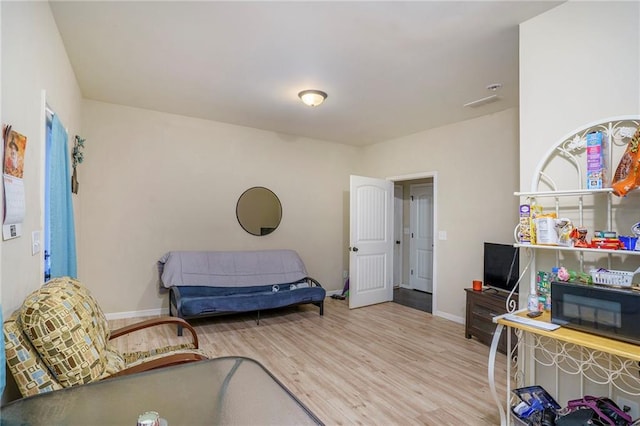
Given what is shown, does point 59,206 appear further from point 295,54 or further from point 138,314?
point 138,314

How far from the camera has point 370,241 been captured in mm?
5148

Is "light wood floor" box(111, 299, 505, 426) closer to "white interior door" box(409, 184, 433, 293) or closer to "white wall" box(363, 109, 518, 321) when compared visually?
"white wall" box(363, 109, 518, 321)

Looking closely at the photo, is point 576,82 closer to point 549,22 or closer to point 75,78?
point 549,22

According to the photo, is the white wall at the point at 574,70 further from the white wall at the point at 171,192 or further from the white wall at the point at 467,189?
the white wall at the point at 171,192

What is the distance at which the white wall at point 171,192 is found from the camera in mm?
3959

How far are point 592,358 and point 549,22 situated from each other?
6.58 feet

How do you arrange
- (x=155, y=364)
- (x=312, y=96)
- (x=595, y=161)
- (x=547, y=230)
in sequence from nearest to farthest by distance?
(x=155, y=364) < (x=595, y=161) < (x=547, y=230) < (x=312, y=96)

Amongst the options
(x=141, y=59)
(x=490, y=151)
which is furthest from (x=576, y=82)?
(x=141, y=59)

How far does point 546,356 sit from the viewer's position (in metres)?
2.03

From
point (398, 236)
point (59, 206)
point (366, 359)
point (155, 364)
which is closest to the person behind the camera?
point (155, 364)

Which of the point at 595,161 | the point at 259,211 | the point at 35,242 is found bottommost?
the point at 35,242

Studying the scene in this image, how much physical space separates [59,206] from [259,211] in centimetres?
292

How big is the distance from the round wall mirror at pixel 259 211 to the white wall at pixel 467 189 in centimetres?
222

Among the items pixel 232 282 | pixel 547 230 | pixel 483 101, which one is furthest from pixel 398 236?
pixel 547 230
